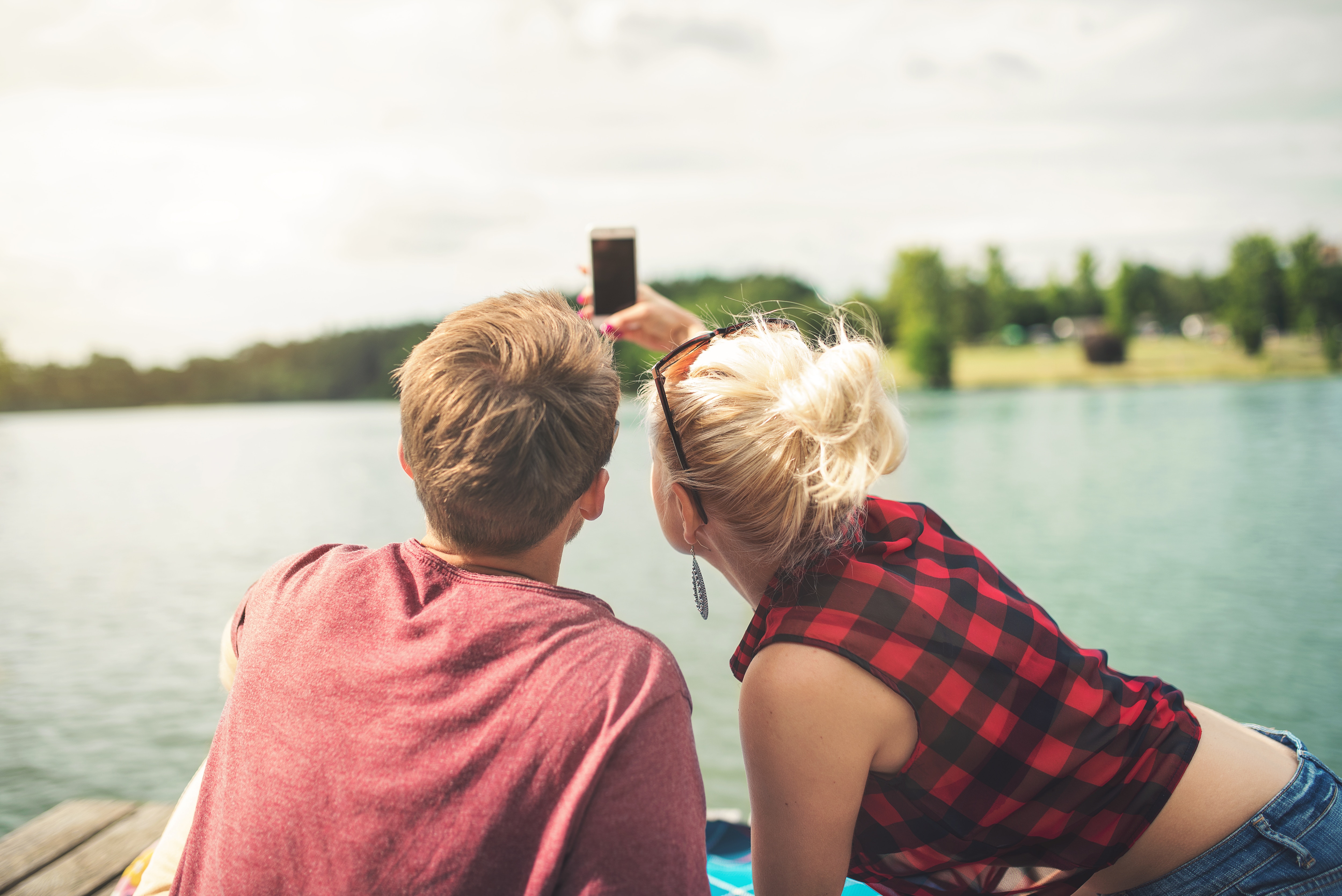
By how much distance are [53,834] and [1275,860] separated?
3575 mm

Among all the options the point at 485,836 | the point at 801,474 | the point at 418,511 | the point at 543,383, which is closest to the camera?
the point at 485,836

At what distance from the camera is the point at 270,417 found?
53656mm

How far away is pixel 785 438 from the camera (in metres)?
1.38

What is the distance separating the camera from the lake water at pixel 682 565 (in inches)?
259

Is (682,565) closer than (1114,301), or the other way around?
(682,565)

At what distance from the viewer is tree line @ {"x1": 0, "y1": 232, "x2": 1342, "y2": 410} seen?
Result: 139 feet

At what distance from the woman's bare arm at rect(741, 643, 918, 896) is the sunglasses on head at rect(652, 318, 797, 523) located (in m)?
0.32

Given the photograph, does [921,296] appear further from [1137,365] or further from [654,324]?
[654,324]

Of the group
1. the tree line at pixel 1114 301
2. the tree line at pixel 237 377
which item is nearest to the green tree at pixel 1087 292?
the tree line at pixel 1114 301

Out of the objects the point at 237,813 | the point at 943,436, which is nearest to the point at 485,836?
the point at 237,813

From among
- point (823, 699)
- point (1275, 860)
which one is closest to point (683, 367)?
point (823, 699)

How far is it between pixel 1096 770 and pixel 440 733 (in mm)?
1116

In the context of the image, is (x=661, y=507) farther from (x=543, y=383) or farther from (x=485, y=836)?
(x=485, y=836)

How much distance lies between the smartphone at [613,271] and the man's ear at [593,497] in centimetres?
126
